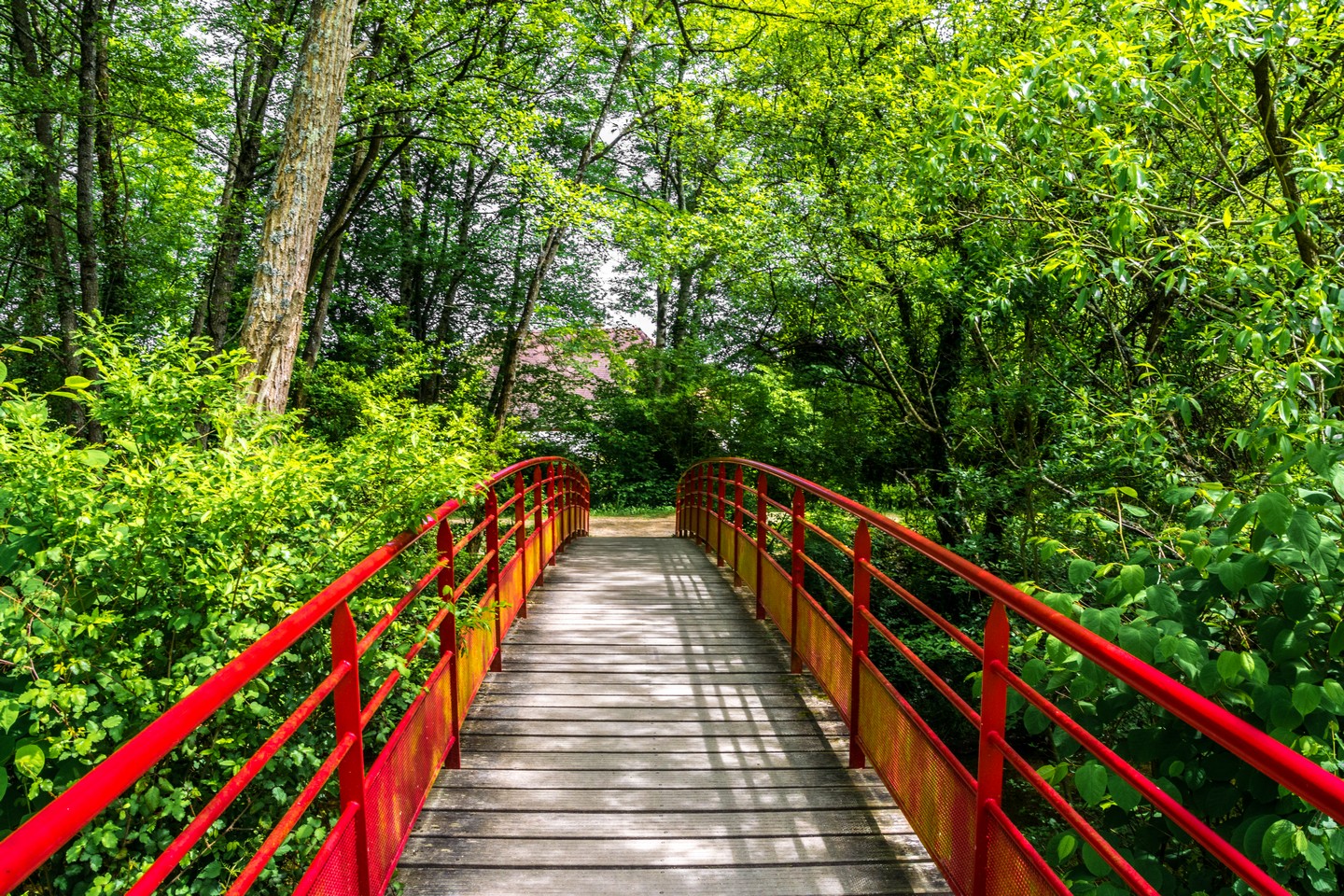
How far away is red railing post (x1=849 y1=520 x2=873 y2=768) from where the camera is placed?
3186 millimetres

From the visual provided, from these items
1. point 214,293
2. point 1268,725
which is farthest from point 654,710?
point 214,293

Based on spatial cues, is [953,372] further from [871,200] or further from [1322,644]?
[1322,644]

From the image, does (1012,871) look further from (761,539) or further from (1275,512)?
(761,539)

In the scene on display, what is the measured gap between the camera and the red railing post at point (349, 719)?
6.74ft

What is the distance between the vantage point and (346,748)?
2031mm

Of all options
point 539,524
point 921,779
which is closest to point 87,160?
point 539,524

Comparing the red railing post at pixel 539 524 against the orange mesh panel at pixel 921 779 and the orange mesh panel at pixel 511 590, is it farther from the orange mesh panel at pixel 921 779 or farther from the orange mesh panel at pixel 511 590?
the orange mesh panel at pixel 921 779

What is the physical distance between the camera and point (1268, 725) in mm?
1621

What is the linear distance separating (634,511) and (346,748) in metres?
16.5

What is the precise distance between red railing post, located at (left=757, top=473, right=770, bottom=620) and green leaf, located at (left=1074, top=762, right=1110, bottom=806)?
350 centimetres

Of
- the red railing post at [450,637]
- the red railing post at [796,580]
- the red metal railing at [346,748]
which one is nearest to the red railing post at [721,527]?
the red railing post at [796,580]

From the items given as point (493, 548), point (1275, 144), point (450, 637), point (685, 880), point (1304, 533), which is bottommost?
point (685, 880)

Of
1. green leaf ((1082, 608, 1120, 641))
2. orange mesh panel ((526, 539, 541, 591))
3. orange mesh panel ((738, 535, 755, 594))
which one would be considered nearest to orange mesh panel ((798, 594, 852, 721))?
orange mesh panel ((738, 535, 755, 594))

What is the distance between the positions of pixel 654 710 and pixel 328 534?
1943mm
